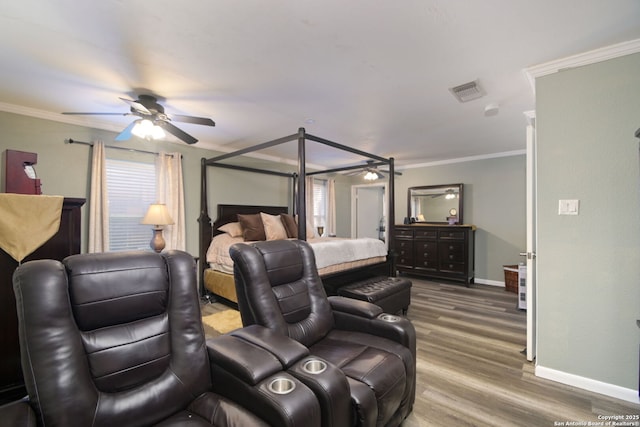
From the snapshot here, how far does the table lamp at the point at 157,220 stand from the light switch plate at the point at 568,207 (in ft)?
13.6

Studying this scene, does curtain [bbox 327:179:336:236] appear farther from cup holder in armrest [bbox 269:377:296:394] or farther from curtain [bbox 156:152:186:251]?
cup holder in armrest [bbox 269:377:296:394]

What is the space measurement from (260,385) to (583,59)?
3026mm

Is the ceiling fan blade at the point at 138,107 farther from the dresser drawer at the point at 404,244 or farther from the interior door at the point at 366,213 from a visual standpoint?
the interior door at the point at 366,213

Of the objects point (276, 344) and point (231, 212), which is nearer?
point (276, 344)

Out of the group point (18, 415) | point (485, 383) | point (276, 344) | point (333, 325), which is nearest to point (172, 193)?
point (333, 325)

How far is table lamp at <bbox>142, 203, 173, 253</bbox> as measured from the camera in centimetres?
365

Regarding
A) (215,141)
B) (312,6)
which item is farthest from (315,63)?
(215,141)

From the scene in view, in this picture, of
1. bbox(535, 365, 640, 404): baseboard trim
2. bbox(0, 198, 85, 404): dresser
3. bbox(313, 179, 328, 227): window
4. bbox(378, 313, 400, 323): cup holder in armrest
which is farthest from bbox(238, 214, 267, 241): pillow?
bbox(535, 365, 640, 404): baseboard trim

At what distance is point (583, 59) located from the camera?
2.12 meters

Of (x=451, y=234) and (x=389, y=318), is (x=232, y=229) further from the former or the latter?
(x=451, y=234)

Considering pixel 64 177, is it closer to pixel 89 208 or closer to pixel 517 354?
pixel 89 208

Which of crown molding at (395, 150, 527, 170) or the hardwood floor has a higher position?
crown molding at (395, 150, 527, 170)

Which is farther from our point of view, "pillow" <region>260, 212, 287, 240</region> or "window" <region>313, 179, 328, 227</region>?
"window" <region>313, 179, 328, 227</region>

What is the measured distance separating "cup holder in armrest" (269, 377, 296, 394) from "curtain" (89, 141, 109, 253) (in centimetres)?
335
